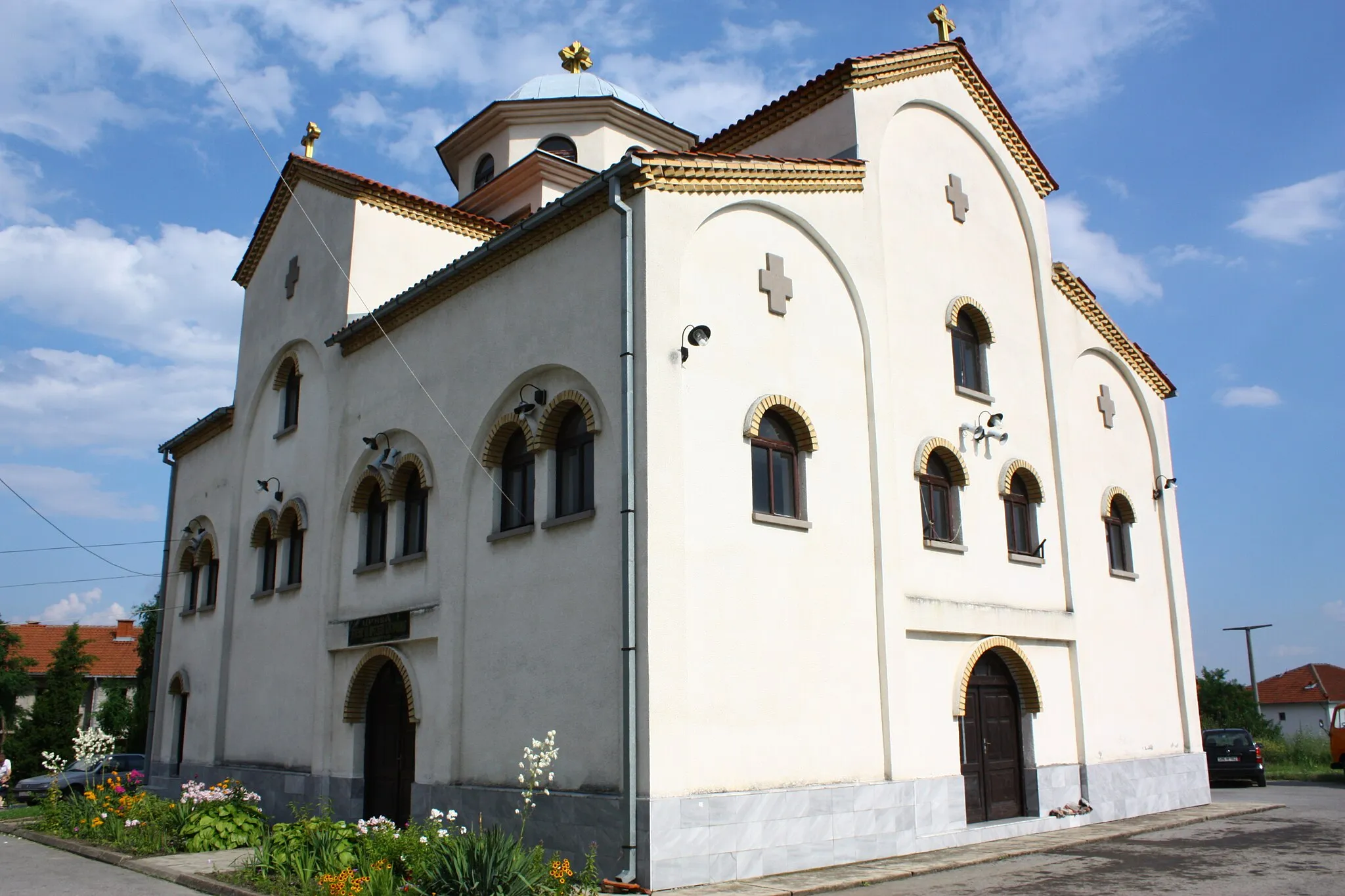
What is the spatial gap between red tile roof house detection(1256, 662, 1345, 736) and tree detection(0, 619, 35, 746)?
194ft

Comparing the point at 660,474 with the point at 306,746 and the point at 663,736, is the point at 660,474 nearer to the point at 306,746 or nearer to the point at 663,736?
the point at 663,736

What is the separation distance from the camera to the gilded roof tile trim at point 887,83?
1419 cm

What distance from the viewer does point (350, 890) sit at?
898cm

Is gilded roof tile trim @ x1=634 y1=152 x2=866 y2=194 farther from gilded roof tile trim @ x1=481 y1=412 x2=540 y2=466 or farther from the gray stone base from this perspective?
the gray stone base

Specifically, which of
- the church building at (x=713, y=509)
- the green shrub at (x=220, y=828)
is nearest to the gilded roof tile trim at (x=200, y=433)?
the church building at (x=713, y=509)

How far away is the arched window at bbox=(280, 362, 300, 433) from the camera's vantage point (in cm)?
1778

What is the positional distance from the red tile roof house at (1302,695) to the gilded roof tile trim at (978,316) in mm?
51094

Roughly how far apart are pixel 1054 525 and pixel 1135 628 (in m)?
2.87

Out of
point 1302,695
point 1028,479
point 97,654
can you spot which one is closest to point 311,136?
point 1028,479

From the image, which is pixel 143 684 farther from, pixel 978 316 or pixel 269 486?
pixel 978 316

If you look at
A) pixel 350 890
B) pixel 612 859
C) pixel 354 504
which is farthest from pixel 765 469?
pixel 354 504

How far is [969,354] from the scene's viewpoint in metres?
15.3

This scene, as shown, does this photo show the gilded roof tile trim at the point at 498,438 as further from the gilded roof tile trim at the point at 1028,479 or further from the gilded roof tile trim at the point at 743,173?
the gilded roof tile trim at the point at 1028,479

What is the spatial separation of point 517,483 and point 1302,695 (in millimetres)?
59733
